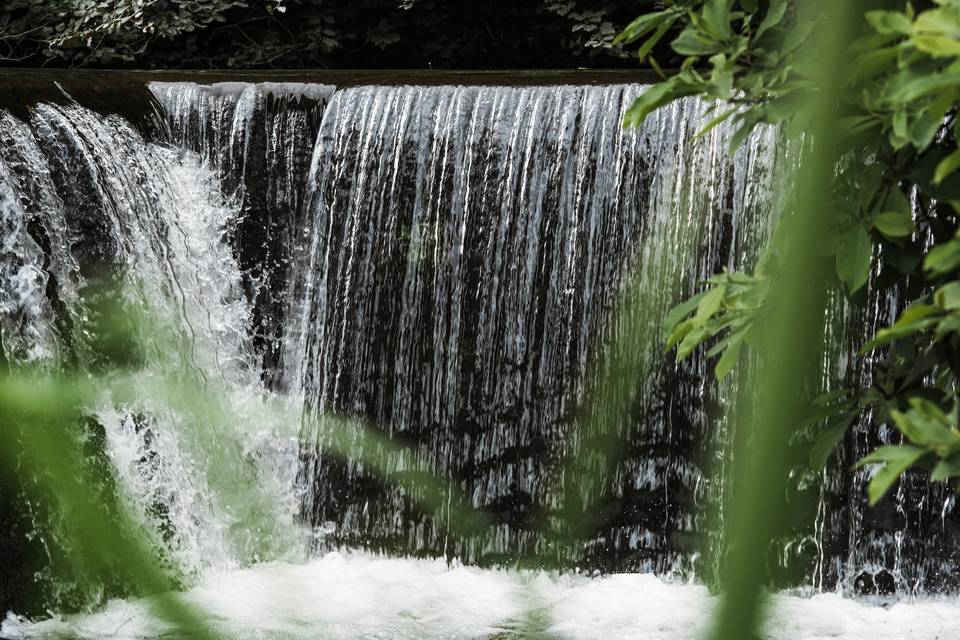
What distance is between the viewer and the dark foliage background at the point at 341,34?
8.90 metres

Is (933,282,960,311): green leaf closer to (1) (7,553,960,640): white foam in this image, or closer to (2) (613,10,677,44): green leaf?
(2) (613,10,677,44): green leaf

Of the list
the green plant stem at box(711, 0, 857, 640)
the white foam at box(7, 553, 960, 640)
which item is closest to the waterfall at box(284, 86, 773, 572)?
the white foam at box(7, 553, 960, 640)

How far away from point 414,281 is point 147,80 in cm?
196

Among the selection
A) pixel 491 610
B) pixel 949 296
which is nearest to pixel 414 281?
pixel 491 610

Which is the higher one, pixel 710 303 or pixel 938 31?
pixel 938 31

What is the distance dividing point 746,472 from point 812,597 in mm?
5292

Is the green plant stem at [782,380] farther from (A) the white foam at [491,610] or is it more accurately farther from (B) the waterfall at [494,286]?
(B) the waterfall at [494,286]

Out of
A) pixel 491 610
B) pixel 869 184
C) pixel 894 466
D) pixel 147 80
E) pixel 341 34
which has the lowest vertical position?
pixel 491 610

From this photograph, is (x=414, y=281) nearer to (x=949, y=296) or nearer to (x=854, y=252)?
(x=854, y=252)

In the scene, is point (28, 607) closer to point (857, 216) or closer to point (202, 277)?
point (202, 277)

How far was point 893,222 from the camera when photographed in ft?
5.77

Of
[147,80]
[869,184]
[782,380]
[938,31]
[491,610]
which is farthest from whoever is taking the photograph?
[147,80]

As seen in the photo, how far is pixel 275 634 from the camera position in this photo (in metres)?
0.56

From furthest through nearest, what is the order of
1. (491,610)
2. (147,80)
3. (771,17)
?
(147,80), (491,610), (771,17)
